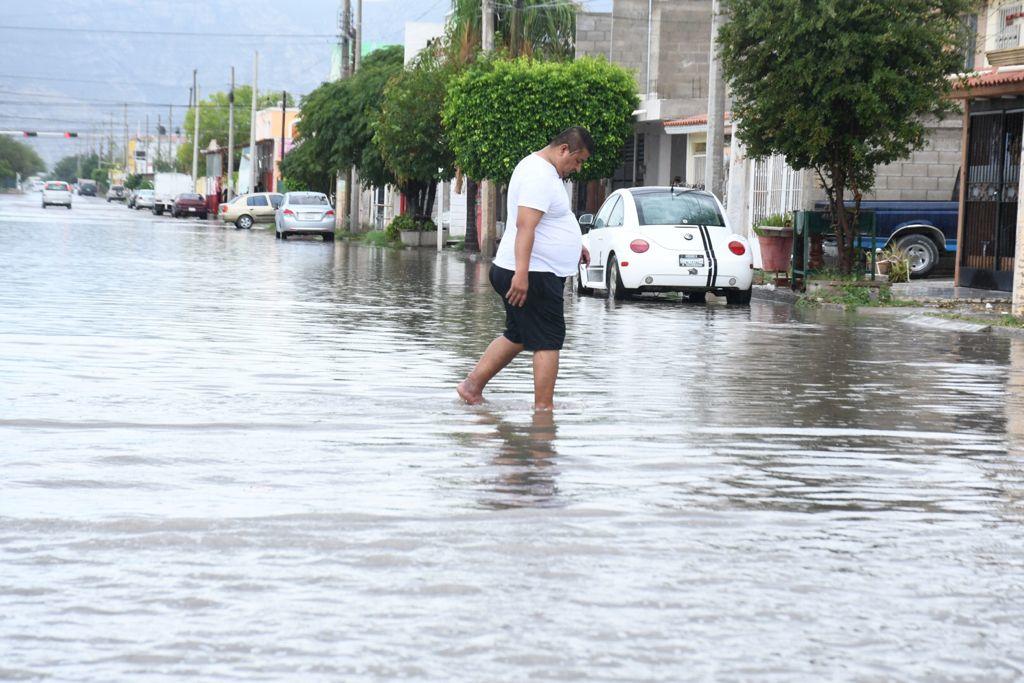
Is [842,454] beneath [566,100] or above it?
beneath

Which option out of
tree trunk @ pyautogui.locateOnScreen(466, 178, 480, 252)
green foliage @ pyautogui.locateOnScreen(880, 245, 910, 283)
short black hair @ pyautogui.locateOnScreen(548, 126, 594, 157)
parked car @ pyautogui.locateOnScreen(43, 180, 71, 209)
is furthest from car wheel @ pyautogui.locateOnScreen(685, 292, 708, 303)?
parked car @ pyautogui.locateOnScreen(43, 180, 71, 209)

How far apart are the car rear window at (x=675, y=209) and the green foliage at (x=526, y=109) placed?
57.0ft

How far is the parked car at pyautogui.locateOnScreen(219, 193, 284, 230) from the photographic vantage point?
221ft

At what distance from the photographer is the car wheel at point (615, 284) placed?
74.9 feet

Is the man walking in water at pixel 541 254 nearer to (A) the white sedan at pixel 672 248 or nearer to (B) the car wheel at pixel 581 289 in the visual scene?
(A) the white sedan at pixel 672 248

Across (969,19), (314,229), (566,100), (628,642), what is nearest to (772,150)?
(969,19)

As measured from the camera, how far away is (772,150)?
25516 millimetres

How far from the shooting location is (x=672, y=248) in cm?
2258

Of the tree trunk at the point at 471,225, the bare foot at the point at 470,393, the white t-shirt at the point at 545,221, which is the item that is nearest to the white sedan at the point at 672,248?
the bare foot at the point at 470,393

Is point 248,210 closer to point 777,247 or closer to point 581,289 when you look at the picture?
point 777,247

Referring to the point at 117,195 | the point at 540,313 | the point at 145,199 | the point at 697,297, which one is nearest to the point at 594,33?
the point at 697,297

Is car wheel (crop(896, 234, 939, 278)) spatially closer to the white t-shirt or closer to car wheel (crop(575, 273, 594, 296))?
car wheel (crop(575, 273, 594, 296))

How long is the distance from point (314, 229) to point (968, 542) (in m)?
47.3

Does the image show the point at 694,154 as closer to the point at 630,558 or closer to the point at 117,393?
the point at 117,393
